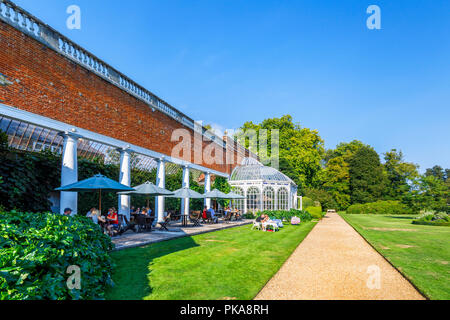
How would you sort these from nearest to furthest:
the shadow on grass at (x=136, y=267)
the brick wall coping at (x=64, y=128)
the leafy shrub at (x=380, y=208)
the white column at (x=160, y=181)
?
1. the shadow on grass at (x=136, y=267)
2. the brick wall coping at (x=64, y=128)
3. the white column at (x=160, y=181)
4. the leafy shrub at (x=380, y=208)

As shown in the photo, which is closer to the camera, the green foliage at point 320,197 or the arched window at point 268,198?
the arched window at point 268,198

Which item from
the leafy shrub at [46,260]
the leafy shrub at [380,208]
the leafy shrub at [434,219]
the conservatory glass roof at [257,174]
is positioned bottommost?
the leafy shrub at [380,208]

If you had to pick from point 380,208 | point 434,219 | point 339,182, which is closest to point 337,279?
point 434,219

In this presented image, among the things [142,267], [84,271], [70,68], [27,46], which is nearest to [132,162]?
[70,68]

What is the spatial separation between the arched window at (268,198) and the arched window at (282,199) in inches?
20.2

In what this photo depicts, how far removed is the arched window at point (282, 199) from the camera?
23453 mm

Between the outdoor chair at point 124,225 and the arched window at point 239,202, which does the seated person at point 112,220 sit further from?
the arched window at point 239,202

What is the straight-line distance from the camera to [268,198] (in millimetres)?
23500

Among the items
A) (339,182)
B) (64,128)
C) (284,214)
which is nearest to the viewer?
(64,128)

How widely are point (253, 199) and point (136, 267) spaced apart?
59.1 feet

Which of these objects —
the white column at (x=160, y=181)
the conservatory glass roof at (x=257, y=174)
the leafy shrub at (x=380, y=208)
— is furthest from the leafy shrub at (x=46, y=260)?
the leafy shrub at (x=380, y=208)

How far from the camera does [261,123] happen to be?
45.6 metres

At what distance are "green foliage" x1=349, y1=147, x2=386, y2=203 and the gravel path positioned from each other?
4521cm

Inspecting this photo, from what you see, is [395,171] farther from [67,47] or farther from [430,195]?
[67,47]
